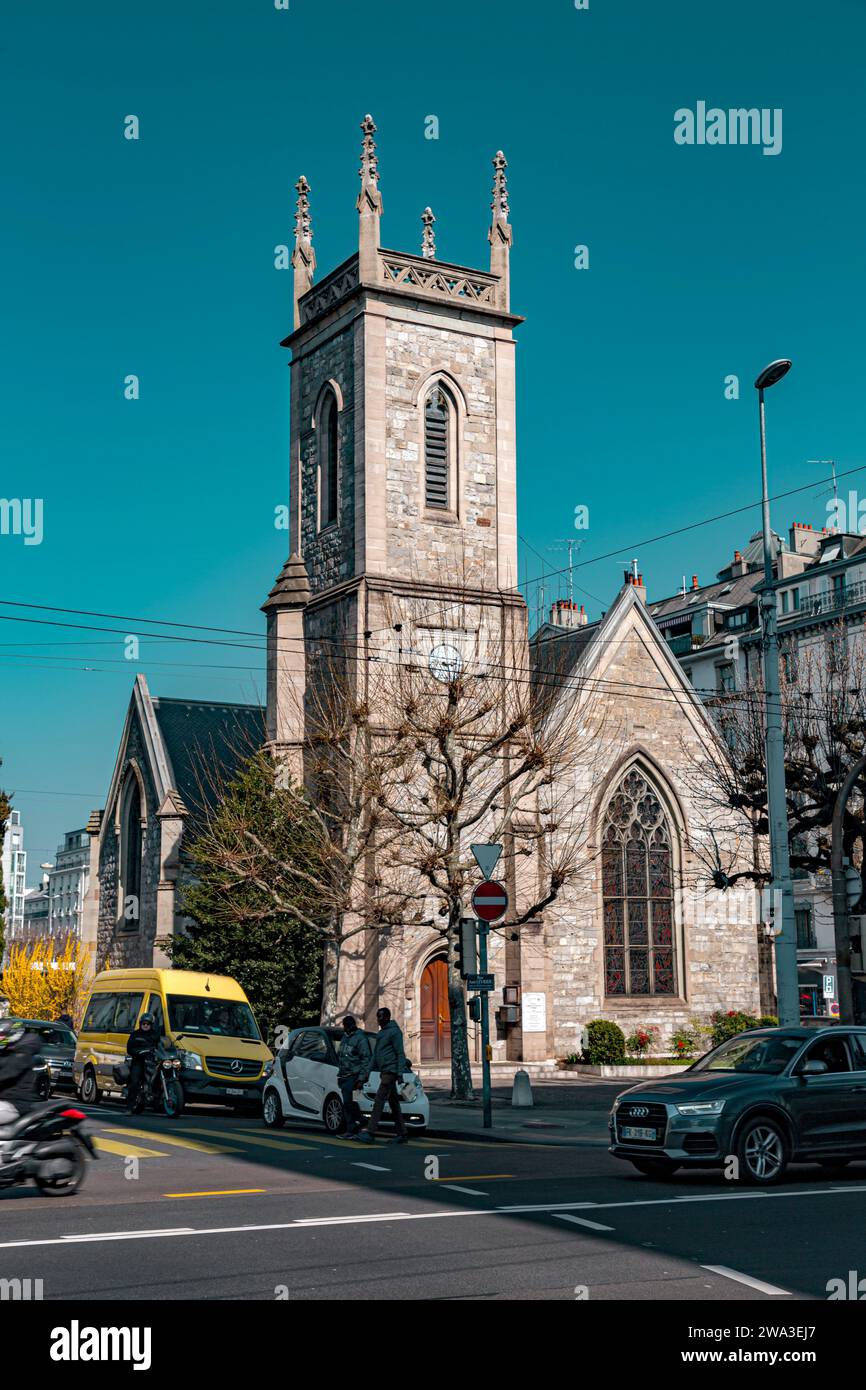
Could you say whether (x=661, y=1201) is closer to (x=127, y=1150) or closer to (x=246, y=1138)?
(x=127, y=1150)

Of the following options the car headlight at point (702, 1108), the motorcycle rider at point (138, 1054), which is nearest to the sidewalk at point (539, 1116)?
the motorcycle rider at point (138, 1054)

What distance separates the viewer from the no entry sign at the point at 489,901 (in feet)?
65.0

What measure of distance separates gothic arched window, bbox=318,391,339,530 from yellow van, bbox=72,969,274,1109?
13553mm

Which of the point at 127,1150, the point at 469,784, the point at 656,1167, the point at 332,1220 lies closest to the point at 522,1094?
the point at 469,784

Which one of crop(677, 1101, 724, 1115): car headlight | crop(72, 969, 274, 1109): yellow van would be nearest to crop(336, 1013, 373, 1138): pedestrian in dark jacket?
crop(72, 969, 274, 1109): yellow van

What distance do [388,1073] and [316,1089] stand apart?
1.83 meters

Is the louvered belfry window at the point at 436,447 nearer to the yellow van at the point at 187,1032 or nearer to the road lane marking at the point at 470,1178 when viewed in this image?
the yellow van at the point at 187,1032

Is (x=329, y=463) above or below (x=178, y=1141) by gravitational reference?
above

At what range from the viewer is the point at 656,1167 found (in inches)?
538

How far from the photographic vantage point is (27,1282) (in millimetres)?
7668

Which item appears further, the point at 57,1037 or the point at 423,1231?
the point at 57,1037
